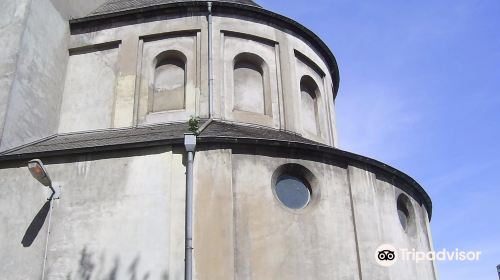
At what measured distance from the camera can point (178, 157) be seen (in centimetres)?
1209

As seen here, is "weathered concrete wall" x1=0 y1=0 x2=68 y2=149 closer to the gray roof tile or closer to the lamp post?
the gray roof tile

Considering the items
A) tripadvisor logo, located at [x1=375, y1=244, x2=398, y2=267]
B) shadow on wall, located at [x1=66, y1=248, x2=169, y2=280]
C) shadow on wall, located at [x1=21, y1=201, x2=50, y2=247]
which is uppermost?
shadow on wall, located at [x1=21, y1=201, x2=50, y2=247]

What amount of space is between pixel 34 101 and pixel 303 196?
676 cm

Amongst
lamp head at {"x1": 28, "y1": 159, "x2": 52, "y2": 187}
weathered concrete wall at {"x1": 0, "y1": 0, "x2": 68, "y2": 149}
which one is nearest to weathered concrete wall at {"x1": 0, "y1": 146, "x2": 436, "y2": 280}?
lamp head at {"x1": 28, "y1": 159, "x2": 52, "y2": 187}

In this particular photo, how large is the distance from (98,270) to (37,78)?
5.64 meters

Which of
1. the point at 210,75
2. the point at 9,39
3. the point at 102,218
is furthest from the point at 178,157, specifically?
the point at 9,39

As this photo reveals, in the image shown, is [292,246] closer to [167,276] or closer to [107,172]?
[167,276]

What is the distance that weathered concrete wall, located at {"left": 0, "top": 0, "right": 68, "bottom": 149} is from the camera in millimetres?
13594

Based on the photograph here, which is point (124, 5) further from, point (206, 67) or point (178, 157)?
point (178, 157)

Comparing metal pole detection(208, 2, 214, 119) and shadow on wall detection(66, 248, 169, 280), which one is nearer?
shadow on wall detection(66, 248, 169, 280)

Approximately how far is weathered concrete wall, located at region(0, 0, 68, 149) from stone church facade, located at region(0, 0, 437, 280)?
4 centimetres

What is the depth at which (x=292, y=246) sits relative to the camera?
1175cm

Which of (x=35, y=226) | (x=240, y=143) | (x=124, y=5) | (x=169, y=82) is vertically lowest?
(x=35, y=226)

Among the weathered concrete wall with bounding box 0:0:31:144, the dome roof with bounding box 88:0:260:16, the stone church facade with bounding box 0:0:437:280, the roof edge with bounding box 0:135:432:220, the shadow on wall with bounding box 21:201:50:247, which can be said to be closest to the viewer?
the stone church facade with bounding box 0:0:437:280
